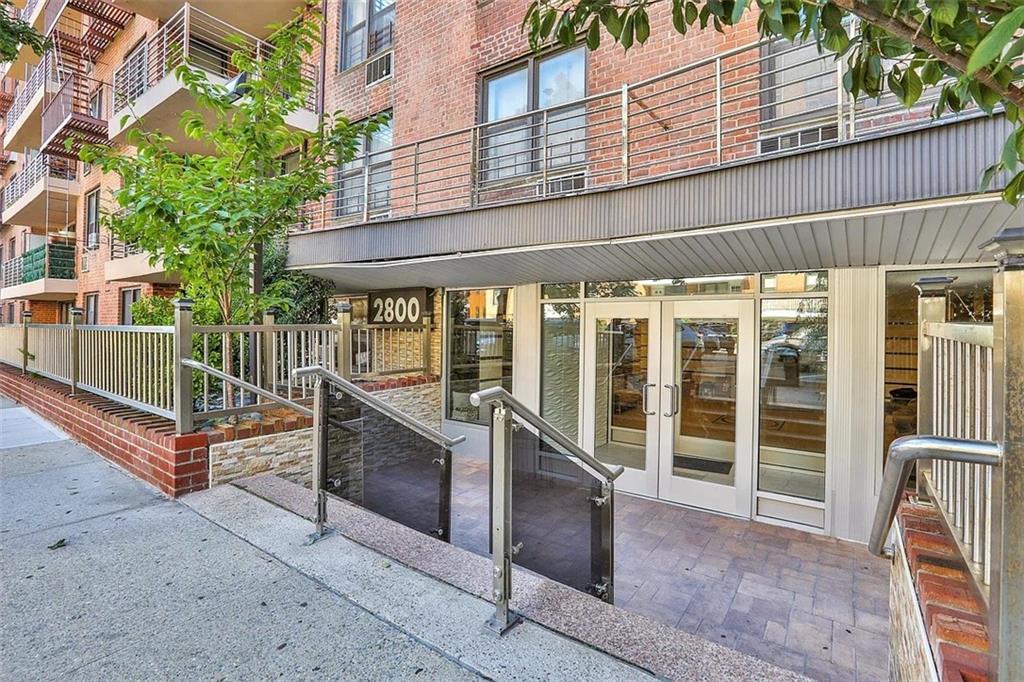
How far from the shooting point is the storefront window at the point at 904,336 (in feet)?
15.3

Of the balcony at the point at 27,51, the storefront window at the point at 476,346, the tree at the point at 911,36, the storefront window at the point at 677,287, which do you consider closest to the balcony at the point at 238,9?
the balcony at the point at 27,51

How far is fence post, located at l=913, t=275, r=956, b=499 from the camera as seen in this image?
2420mm

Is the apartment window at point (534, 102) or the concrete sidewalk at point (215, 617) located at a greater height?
the apartment window at point (534, 102)

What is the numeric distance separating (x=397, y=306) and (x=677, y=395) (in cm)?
482

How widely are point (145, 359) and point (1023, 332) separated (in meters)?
5.87

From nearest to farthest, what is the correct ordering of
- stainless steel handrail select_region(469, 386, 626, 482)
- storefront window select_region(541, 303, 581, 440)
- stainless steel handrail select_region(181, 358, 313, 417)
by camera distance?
stainless steel handrail select_region(469, 386, 626, 482) < stainless steel handrail select_region(181, 358, 313, 417) < storefront window select_region(541, 303, 581, 440)

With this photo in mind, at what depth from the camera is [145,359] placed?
472 cm

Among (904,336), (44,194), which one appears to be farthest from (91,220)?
(904,336)

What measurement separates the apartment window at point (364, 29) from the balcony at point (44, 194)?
10.6m

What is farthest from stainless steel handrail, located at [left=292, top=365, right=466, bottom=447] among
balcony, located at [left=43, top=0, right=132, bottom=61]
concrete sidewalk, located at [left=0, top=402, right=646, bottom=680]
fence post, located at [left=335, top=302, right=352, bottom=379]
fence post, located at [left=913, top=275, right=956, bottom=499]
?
balcony, located at [left=43, top=0, right=132, bottom=61]

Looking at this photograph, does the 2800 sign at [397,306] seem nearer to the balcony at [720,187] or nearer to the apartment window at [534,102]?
the balcony at [720,187]

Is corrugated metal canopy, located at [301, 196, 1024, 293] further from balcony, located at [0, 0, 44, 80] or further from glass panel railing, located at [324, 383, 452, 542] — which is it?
balcony, located at [0, 0, 44, 80]

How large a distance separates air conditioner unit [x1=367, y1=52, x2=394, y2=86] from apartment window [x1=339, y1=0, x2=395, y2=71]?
0.18 m

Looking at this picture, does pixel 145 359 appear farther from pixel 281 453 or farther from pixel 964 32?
pixel 964 32
